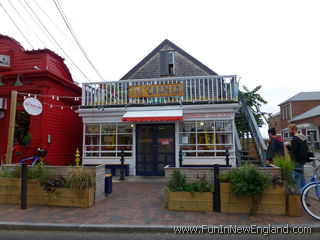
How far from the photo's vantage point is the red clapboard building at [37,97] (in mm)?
9383

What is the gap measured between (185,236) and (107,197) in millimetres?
3025

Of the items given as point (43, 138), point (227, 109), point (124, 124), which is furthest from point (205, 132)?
point (43, 138)

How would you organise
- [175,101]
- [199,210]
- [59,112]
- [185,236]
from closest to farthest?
[185,236] < [199,210] < [175,101] < [59,112]

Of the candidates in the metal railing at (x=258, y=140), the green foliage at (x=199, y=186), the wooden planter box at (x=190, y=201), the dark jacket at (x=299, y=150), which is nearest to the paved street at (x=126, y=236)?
the wooden planter box at (x=190, y=201)

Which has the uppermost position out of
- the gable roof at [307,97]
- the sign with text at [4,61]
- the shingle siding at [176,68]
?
the gable roof at [307,97]

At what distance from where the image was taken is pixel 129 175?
9586 mm

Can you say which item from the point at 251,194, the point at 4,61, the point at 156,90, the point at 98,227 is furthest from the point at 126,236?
the point at 4,61

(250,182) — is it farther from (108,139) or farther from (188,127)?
(108,139)

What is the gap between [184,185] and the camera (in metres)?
5.16

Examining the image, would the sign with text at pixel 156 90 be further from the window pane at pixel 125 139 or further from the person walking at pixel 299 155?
the person walking at pixel 299 155

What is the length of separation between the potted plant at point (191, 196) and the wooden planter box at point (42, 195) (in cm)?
204

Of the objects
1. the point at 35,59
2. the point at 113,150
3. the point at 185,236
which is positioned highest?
the point at 35,59

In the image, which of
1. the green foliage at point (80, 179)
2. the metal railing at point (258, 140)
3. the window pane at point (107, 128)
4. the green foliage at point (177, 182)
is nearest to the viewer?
the green foliage at point (177, 182)

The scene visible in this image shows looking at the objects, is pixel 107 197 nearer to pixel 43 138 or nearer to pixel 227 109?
pixel 43 138
